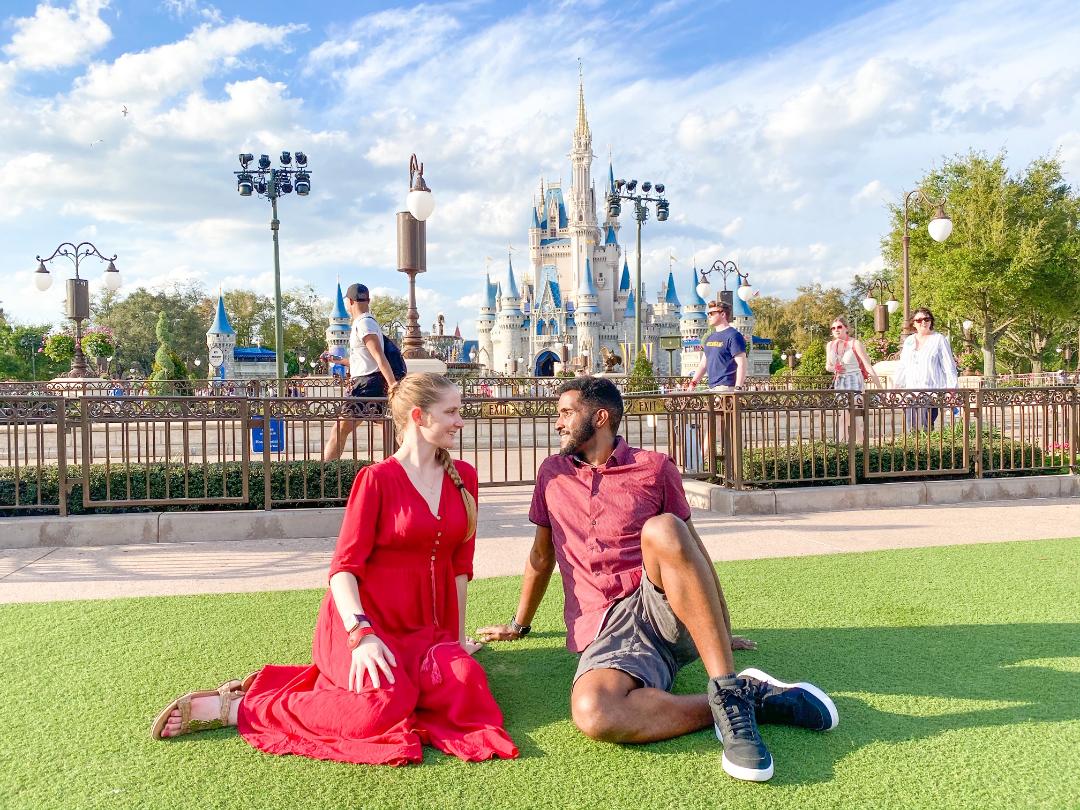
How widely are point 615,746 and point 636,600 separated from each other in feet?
1.85

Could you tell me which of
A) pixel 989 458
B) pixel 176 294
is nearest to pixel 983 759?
pixel 989 458

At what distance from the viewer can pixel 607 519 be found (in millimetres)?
3201

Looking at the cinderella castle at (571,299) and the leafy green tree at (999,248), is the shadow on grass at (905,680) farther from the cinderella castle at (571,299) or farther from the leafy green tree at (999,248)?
the cinderella castle at (571,299)

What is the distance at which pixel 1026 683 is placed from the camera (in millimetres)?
3240

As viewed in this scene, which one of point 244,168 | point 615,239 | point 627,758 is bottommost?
point 627,758

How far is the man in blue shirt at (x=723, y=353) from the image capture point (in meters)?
8.48

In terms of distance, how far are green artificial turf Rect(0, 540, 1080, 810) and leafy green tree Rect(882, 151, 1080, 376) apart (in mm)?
35576

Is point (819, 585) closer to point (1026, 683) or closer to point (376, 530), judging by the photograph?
point (1026, 683)

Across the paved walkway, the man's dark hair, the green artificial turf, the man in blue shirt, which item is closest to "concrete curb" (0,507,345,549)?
the paved walkway

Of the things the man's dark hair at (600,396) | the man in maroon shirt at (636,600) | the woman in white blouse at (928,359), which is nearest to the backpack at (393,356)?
the man in maroon shirt at (636,600)

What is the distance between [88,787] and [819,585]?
13.0ft

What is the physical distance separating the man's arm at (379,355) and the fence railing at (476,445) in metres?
0.51

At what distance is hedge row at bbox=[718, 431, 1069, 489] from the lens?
26.0 ft

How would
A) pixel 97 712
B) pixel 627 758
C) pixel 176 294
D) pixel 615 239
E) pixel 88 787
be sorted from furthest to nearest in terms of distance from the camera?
pixel 615 239
pixel 176 294
pixel 97 712
pixel 627 758
pixel 88 787
